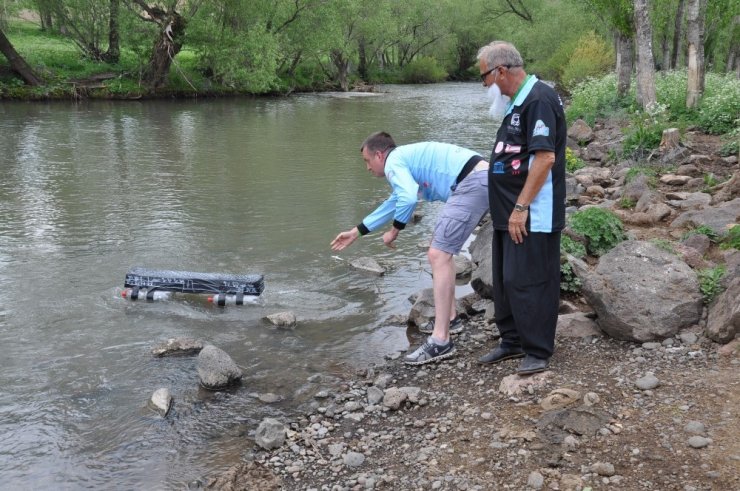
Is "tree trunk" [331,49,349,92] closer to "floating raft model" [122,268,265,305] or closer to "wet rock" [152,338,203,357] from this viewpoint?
"floating raft model" [122,268,265,305]

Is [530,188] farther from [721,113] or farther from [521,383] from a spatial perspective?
[721,113]

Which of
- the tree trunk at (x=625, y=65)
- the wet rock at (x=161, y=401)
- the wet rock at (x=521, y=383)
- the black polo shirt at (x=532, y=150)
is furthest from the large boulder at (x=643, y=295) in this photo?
the tree trunk at (x=625, y=65)

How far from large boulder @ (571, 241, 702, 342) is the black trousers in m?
0.72

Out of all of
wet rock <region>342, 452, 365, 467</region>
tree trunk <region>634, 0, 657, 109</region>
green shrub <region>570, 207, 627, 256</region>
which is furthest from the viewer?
tree trunk <region>634, 0, 657, 109</region>

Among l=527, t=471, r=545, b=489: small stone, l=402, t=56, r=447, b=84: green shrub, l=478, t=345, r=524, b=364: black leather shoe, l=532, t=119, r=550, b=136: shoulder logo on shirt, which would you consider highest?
l=402, t=56, r=447, b=84: green shrub

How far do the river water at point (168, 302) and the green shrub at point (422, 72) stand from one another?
131ft

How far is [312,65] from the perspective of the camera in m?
46.1

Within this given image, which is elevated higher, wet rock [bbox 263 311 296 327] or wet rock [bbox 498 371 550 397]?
wet rock [bbox 498 371 550 397]

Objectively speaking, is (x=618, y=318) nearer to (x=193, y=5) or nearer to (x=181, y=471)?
(x=181, y=471)

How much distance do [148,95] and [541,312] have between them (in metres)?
32.8

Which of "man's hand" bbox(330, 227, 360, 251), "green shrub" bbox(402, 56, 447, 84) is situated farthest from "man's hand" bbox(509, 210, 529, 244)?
"green shrub" bbox(402, 56, 447, 84)

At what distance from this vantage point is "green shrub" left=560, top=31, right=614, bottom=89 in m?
35.0

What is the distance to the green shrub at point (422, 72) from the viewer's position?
5825 cm

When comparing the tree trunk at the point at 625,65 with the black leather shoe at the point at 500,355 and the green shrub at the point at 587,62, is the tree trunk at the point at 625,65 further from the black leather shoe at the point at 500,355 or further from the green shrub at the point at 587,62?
the black leather shoe at the point at 500,355
